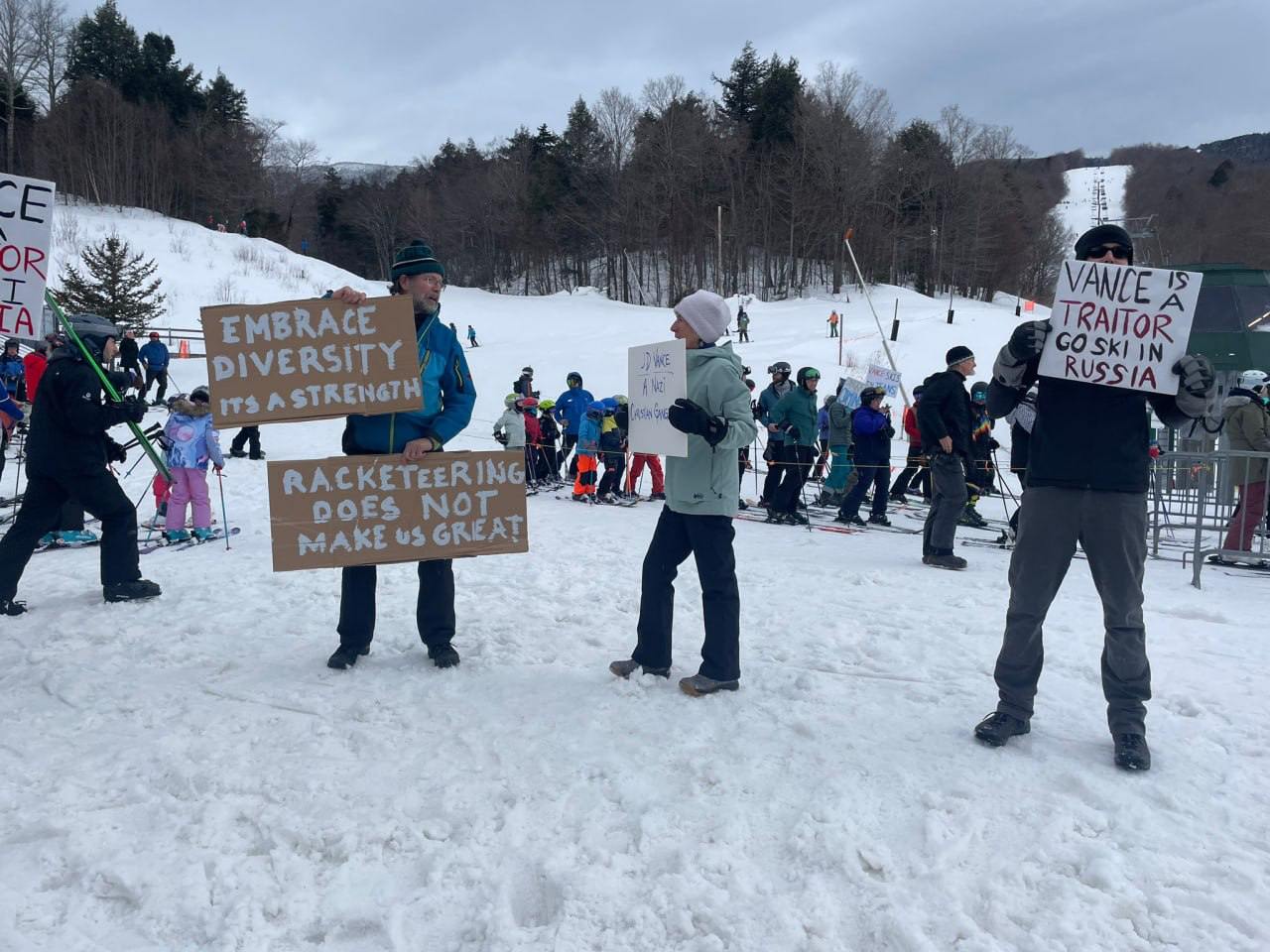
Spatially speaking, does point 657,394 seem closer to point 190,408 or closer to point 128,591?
point 128,591

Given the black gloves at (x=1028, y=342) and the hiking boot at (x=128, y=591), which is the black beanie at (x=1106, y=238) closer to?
the black gloves at (x=1028, y=342)

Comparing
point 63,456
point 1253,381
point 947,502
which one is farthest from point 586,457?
point 1253,381

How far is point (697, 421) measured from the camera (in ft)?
13.7

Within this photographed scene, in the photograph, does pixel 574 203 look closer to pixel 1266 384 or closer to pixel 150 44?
pixel 150 44

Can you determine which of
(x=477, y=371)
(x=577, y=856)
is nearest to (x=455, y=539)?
(x=577, y=856)

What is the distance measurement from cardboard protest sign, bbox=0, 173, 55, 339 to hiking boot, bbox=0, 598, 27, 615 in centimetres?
184

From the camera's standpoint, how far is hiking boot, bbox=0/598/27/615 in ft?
19.3

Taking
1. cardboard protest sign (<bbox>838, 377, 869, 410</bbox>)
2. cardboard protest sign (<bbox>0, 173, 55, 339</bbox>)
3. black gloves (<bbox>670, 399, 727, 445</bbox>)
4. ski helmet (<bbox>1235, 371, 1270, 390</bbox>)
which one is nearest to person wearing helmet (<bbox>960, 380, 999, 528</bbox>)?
cardboard protest sign (<bbox>838, 377, 869, 410</bbox>)

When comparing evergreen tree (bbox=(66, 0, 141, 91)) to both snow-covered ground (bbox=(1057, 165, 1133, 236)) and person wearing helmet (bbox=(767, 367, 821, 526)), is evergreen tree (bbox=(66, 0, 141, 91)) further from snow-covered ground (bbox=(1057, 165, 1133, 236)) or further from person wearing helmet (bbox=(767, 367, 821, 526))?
snow-covered ground (bbox=(1057, 165, 1133, 236))

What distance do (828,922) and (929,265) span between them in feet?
217

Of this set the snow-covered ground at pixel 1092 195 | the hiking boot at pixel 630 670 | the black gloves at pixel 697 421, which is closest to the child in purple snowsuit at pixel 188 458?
the hiking boot at pixel 630 670

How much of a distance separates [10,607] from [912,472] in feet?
40.2

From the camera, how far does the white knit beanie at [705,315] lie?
4.50 meters

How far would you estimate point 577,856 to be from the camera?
9.75ft
